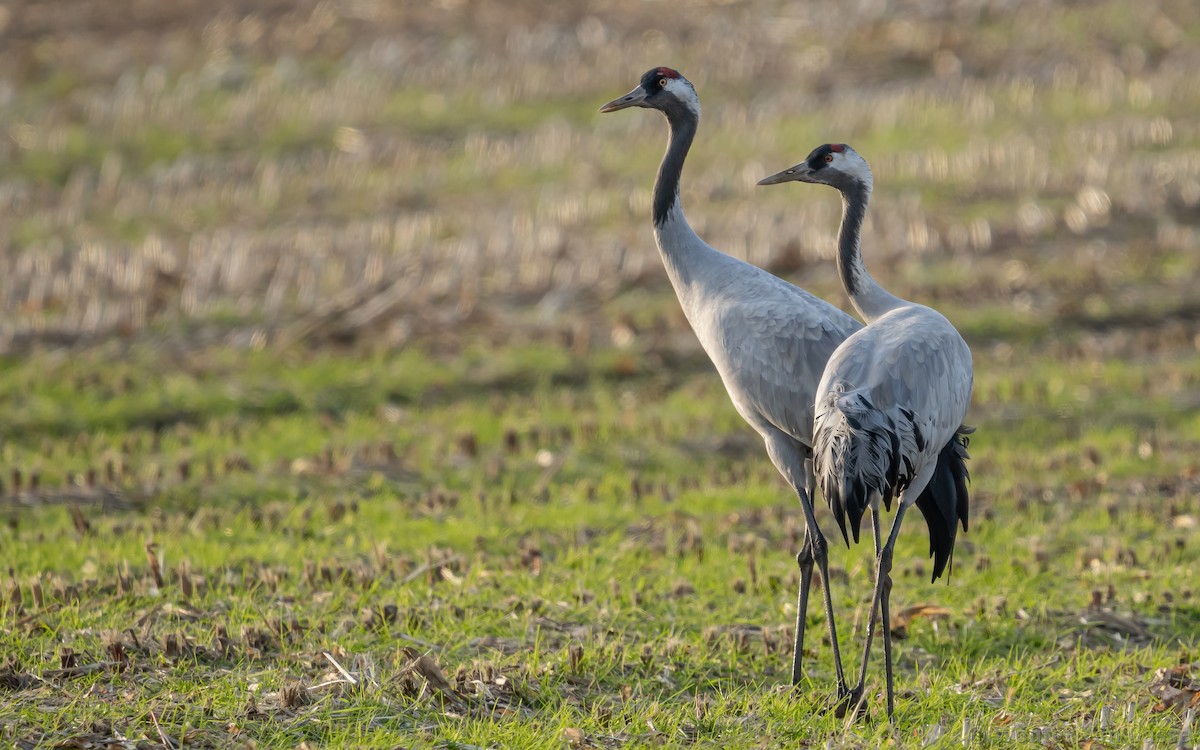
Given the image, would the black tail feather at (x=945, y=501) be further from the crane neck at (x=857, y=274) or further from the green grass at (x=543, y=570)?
the crane neck at (x=857, y=274)

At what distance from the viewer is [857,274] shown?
600 centimetres

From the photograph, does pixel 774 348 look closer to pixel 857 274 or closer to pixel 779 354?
pixel 779 354

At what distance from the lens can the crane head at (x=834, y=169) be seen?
6086mm

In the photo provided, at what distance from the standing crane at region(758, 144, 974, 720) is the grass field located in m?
0.59

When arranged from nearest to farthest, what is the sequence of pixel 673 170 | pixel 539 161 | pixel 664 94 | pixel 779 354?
pixel 779 354
pixel 673 170
pixel 664 94
pixel 539 161

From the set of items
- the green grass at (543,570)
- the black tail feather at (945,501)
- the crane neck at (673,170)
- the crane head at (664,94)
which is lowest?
the green grass at (543,570)

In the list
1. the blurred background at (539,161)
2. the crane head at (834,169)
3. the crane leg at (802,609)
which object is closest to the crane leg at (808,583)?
the crane leg at (802,609)

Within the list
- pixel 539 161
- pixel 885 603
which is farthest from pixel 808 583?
pixel 539 161

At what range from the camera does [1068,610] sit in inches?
A: 242

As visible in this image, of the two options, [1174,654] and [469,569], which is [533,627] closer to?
[469,569]

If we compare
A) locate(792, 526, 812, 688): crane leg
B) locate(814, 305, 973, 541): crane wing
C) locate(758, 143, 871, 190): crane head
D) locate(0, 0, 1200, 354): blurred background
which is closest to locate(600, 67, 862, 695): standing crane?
locate(792, 526, 812, 688): crane leg

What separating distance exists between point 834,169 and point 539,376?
4.56 metres

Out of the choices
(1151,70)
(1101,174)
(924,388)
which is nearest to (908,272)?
(1101,174)

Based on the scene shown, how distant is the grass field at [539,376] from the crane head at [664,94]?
2.19 m
